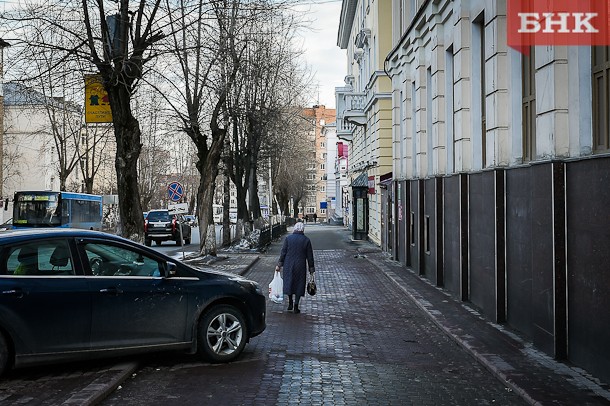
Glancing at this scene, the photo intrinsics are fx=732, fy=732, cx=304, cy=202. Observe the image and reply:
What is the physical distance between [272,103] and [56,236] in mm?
28595

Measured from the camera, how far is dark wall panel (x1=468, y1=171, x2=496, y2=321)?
11.3 metres

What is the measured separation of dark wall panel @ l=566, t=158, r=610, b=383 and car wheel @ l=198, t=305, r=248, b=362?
3.67 meters

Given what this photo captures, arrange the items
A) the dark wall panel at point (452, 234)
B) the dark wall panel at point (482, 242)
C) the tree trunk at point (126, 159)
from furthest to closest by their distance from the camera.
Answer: the tree trunk at point (126, 159) → the dark wall panel at point (452, 234) → the dark wall panel at point (482, 242)

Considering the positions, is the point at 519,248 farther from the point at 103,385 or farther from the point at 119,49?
the point at 119,49

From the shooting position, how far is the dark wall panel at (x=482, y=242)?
1134 centimetres

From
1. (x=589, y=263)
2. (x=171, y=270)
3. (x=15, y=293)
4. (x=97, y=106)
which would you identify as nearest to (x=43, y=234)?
(x=15, y=293)

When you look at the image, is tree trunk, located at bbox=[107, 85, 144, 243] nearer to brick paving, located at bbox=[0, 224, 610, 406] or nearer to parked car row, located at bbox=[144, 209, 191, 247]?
brick paving, located at bbox=[0, 224, 610, 406]

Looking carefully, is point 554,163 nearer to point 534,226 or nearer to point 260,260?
point 534,226

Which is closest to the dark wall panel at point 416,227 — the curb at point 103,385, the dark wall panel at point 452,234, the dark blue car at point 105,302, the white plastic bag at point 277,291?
the dark wall panel at point 452,234

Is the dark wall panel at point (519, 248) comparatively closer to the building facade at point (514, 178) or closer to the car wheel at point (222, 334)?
the building facade at point (514, 178)

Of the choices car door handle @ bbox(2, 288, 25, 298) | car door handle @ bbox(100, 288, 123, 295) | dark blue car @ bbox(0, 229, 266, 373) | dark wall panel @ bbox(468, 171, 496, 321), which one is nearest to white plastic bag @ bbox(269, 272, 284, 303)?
dark wall panel @ bbox(468, 171, 496, 321)

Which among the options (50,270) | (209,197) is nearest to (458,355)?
(50,270)

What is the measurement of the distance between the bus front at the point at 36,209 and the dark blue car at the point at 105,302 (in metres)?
27.6

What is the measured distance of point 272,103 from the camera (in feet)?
117
